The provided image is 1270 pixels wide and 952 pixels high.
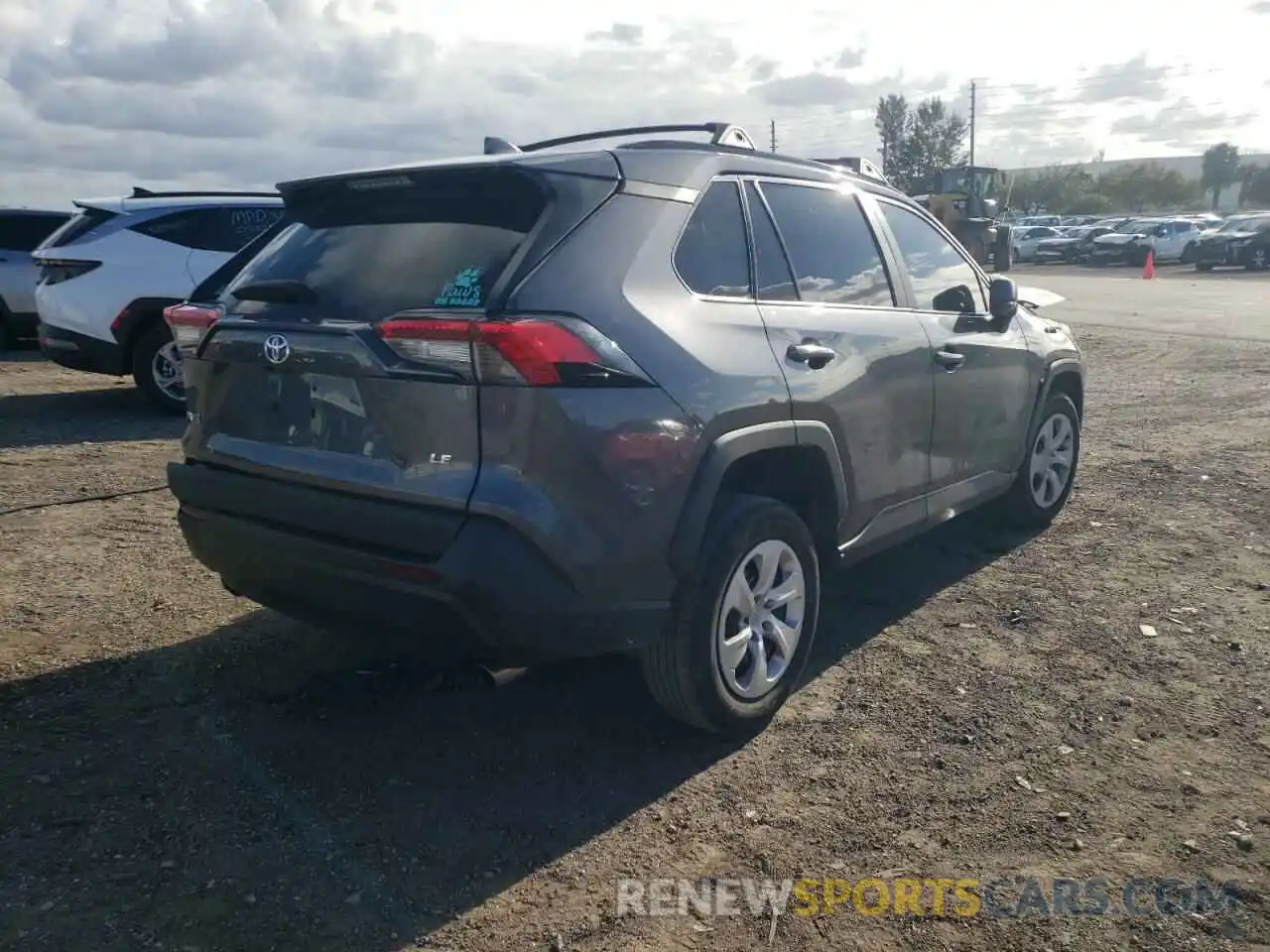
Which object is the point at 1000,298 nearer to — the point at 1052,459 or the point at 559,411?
the point at 1052,459

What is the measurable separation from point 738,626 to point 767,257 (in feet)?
4.24

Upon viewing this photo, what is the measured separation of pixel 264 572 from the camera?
341 cm

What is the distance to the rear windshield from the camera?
3.18m

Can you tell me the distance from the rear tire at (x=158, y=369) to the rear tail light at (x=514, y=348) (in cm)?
670

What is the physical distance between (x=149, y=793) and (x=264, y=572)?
734 mm

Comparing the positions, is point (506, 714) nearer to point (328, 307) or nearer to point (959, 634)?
point (328, 307)

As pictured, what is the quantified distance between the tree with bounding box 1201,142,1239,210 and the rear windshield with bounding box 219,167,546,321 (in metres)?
97.4

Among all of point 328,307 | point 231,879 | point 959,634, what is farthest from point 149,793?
point 959,634

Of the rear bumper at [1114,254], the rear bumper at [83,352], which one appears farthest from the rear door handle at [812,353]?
the rear bumper at [1114,254]

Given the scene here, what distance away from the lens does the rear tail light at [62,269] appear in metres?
8.98

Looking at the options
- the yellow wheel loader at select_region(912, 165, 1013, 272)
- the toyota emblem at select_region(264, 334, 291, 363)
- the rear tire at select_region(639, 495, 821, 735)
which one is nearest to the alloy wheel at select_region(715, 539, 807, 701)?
the rear tire at select_region(639, 495, 821, 735)

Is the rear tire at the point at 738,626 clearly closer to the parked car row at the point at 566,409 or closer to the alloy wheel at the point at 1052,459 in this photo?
the parked car row at the point at 566,409

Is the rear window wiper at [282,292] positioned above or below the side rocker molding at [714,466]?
above

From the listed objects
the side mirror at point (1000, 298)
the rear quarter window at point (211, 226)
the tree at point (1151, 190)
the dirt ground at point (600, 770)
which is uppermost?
the tree at point (1151, 190)
